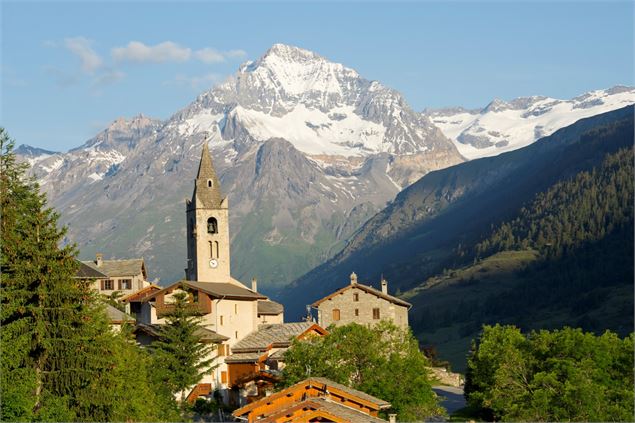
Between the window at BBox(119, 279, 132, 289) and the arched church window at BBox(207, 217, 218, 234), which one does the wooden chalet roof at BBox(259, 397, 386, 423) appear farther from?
the window at BBox(119, 279, 132, 289)

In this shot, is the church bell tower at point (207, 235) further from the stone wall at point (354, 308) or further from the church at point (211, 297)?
the stone wall at point (354, 308)

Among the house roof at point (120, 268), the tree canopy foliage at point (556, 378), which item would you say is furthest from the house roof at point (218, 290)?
the tree canopy foliage at point (556, 378)

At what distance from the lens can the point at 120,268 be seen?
480ft

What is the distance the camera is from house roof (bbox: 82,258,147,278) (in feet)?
472

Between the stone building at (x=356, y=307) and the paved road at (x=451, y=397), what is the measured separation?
9745 mm

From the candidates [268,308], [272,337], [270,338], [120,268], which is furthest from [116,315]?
[120,268]

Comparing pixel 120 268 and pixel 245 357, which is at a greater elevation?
pixel 120 268

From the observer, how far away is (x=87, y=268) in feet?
432

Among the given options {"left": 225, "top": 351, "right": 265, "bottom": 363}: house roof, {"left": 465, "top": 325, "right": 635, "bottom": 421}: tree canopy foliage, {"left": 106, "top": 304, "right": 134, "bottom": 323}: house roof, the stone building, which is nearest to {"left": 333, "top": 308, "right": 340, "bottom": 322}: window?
Result: the stone building

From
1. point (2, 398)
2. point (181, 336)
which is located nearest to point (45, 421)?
point (2, 398)

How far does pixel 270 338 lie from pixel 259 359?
5528mm

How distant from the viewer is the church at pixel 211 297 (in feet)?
347

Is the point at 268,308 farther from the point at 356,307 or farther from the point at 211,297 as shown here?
the point at 211,297

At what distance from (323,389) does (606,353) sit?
83.0ft
